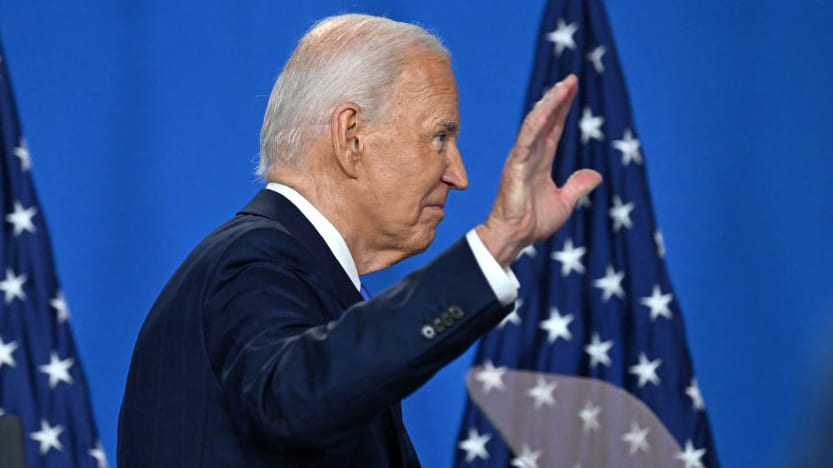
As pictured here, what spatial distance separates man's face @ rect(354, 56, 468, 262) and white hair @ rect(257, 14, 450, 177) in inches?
0.9

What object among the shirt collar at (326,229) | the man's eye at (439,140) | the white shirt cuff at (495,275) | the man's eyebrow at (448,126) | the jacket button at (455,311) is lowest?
the jacket button at (455,311)

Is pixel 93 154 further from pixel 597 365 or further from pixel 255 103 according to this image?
pixel 597 365

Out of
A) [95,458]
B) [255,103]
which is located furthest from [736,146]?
[95,458]

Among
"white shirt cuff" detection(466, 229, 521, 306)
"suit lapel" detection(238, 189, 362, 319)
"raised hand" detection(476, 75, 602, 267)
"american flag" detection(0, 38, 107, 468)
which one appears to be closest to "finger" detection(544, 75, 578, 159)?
"raised hand" detection(476, 75, 602, 267)

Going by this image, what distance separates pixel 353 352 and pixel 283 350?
8 cm

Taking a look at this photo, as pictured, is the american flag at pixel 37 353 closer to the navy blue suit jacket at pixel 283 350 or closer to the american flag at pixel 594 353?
the american flag at pixel 594 353

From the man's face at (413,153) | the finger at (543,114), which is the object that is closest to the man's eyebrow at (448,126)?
the man's face at (413,153)

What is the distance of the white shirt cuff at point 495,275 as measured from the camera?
1.22 metres

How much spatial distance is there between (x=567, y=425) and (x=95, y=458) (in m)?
1.31

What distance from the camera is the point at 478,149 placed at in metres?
3.35

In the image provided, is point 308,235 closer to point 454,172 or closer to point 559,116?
point 454,172

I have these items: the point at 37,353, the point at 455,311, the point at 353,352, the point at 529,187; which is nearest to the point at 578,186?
the point at 529,187

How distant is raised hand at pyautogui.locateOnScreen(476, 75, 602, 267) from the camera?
123cm

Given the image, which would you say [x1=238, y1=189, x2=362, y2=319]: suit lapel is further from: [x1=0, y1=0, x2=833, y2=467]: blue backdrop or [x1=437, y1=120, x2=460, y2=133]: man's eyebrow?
[x1=0, y1=0, x2=833, y2=467]: blue backdrop
